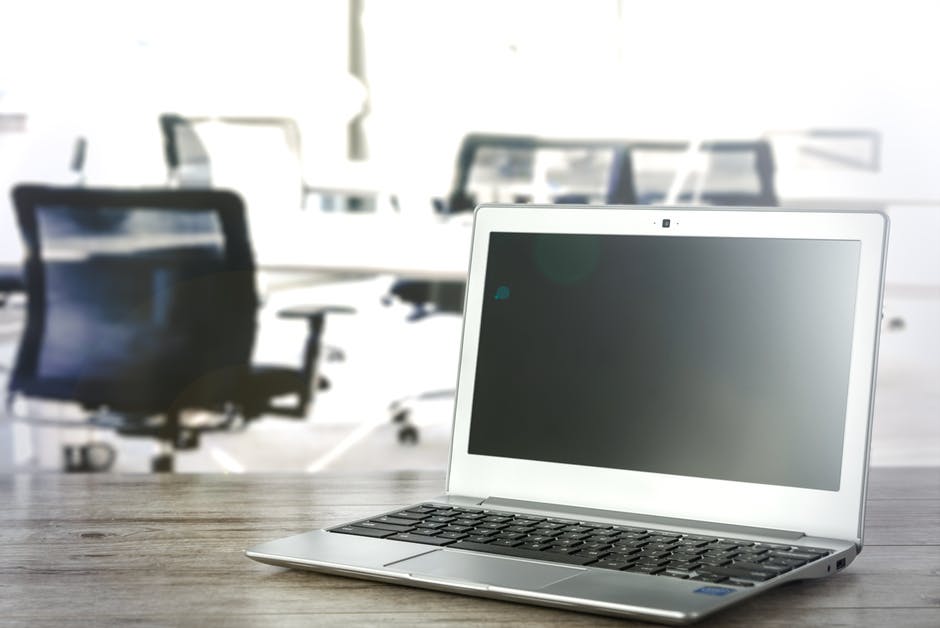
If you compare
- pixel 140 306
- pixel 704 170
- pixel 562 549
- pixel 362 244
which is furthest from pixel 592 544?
pixel 704 170

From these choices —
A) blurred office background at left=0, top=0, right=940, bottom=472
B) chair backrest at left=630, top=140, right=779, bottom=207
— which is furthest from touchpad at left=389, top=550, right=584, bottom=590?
chair backrest at left=630, top=140, right=779, bottom=207

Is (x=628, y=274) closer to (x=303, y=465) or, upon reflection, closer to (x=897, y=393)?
(x=303, y=465)

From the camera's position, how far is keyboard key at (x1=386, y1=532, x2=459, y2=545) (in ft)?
2.28

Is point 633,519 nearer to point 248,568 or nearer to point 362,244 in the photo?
point 248,568

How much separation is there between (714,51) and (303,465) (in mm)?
1790

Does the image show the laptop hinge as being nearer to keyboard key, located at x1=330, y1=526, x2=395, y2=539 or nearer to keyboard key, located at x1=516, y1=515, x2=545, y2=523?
keyboard key, located at x1=516, y1=515, x2=545, y2=523

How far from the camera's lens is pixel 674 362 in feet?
2.59

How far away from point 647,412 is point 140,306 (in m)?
2.51

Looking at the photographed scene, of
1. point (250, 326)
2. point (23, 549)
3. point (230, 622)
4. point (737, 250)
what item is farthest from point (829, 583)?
point (250, 326)

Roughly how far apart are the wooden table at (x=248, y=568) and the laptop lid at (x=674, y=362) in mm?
86

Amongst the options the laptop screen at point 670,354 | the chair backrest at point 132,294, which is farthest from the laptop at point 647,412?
the chair backrest at point 132,294

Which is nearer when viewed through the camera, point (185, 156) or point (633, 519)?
point (633, 519)

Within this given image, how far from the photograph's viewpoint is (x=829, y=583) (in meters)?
0.65

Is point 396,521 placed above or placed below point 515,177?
below
